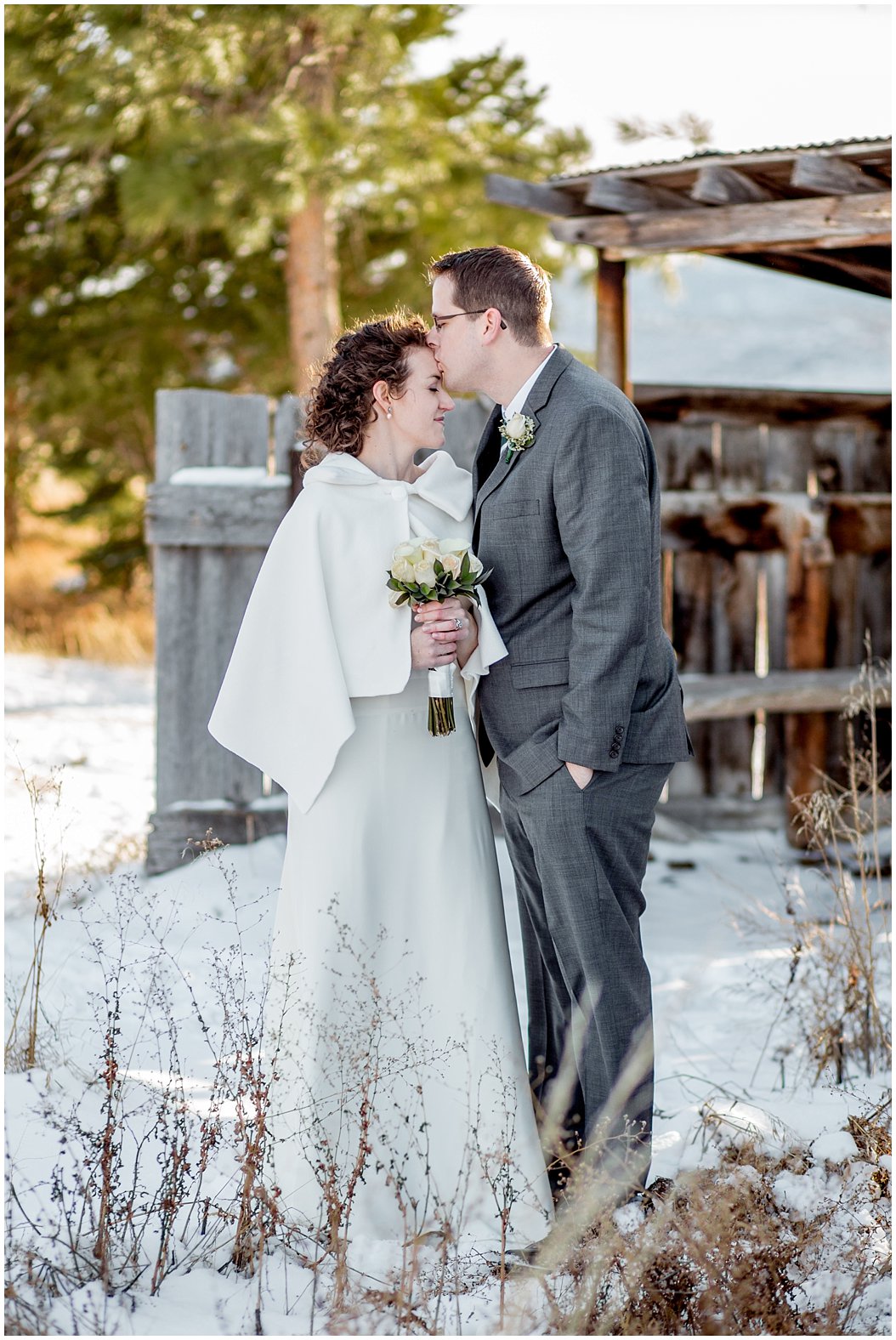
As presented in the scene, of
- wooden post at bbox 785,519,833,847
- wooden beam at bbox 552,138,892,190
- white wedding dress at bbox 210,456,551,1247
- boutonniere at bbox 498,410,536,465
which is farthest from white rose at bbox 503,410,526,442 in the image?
wooden post at bbox 785,519,833,847

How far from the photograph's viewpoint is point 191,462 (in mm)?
5953

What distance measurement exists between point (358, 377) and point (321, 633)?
682 mm

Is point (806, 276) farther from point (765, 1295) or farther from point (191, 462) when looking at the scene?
point (765, 1295)

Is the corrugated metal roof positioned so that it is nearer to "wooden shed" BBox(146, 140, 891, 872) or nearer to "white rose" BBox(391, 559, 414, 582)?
"wooden shed" BBox(146, 140, 891, 872)

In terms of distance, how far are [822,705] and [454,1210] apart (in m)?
4.51

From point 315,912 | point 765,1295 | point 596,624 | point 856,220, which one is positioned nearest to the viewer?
point 765,1295

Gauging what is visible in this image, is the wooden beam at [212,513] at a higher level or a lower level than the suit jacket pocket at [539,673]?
higher

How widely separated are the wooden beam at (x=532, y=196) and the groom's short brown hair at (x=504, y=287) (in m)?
2.34

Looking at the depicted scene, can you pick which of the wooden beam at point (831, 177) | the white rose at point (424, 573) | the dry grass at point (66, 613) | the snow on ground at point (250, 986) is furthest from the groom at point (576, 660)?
the dry grass at point (66, 613)

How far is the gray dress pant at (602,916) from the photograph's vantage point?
3.04m

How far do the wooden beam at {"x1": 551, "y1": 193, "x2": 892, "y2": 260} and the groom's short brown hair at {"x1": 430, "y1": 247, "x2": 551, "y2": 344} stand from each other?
8.58 ft

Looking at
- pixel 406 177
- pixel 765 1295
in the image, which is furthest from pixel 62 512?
pixel 765 1295

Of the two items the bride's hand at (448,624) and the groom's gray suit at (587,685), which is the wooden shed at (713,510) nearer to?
the groom's gray suit at (587,685)

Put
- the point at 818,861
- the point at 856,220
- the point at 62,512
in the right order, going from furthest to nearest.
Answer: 1. the point at 62,512
2. the point at 818,861
3. the point at 856,220
